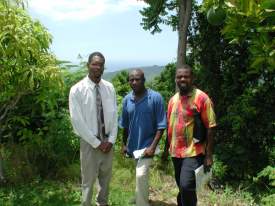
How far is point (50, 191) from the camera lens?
7.61 meters

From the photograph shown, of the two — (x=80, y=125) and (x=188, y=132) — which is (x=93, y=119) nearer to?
(x=80, y=125)

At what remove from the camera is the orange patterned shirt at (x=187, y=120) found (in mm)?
5547

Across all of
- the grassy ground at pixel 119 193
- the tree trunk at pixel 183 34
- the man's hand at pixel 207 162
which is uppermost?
the tree trunk at pixel 183 34

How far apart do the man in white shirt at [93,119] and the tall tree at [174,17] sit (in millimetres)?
3398

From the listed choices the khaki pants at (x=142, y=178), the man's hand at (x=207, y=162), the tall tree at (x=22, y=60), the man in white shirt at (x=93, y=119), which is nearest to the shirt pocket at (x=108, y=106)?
the man in white shirt at (x=93, y=119)

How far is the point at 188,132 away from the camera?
18.4 ft

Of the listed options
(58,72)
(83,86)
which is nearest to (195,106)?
(83,86)

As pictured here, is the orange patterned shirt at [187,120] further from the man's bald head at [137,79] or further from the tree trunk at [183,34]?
the tree trunk at [183,34]

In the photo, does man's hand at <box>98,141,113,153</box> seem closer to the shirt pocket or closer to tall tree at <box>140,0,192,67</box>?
the shirt pocket

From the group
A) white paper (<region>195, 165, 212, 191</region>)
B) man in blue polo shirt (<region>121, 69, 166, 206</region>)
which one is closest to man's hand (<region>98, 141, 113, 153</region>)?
man in blue polo shirt (<region>121, 69, 166, 206</region>)

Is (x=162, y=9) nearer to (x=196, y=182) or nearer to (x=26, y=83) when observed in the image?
(x=26, y=83)

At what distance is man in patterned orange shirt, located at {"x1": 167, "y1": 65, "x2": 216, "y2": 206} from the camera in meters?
5.52

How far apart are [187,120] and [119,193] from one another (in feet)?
7.43

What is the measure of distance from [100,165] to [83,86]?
95 cm
